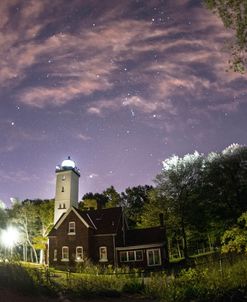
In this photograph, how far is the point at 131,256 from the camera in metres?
47.9

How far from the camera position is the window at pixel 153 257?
152 ft

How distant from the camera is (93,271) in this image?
2502 centimetres

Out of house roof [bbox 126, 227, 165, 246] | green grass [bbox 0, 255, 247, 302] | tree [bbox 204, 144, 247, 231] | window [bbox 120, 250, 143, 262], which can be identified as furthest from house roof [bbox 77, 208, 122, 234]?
green grass [bbox 0, 255, 247, 302]

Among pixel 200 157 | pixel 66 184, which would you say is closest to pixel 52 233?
pixel 66 184

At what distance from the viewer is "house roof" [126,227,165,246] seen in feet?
158

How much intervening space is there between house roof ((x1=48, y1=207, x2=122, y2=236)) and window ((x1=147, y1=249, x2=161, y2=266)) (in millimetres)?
5802

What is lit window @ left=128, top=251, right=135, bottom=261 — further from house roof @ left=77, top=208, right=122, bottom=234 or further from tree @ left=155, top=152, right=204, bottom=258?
tree @ left=155, top=152, right=204, bottom=258

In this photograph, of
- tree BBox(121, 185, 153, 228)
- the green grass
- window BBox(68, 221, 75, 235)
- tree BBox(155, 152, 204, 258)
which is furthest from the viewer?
tree BBox(121, 185, 153, 228)

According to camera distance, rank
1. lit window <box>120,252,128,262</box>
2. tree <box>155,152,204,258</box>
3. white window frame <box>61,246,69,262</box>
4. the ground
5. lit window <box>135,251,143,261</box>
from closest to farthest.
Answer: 1. the ground
2. lit window <box>135,251,143,261</box>
3. lit window <box>120,252,128,262</box>
4. white window frame <box>61,246,69,262</box>
5. tree <box>155,152,204,258</box>

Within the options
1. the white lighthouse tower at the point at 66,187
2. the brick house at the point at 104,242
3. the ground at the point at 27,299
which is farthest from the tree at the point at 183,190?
the ground at the point at 27,299

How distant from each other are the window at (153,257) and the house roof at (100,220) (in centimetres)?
580

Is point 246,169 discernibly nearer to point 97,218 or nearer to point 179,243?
point 97,218

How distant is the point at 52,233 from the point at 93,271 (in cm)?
2914

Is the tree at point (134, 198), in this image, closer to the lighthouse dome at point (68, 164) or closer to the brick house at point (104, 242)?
the lighthouse dome at point (68, 164)
